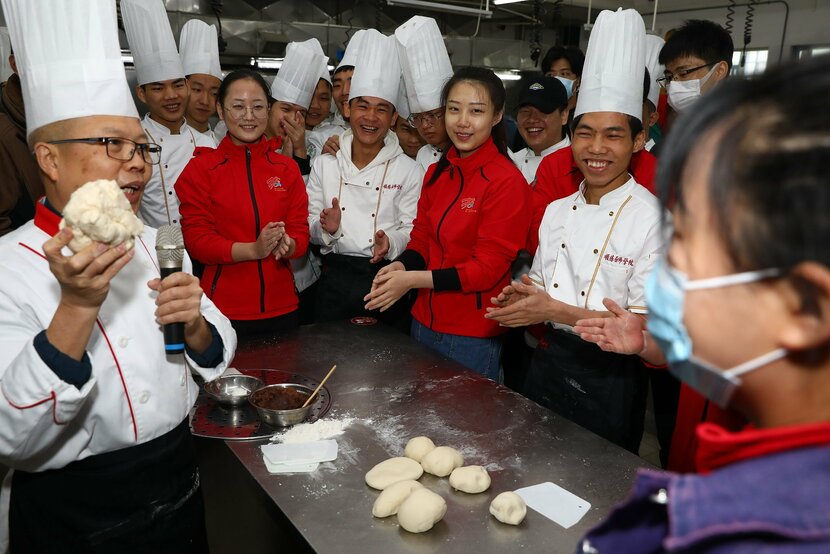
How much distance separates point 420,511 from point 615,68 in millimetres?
1732

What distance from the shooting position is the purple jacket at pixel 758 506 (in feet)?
1.69

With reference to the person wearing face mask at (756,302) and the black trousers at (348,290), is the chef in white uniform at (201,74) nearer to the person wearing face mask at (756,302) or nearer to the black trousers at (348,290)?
the black trousers at (348,290)

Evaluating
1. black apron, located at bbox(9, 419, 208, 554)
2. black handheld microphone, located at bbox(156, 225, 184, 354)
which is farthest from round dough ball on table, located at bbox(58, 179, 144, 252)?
black apron, located at bbox(9, 419, 208, 554)

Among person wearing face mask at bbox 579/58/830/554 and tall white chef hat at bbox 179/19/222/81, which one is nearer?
person wearing face mask at bbox 579/58/830/554

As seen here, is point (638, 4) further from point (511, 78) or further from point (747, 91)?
point (747, 91)

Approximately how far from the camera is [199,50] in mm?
4055

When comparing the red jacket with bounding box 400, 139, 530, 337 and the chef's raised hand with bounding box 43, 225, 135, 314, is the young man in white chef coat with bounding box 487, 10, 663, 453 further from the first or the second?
the chef's raised hand with bounding box 43, 225, 135, 314

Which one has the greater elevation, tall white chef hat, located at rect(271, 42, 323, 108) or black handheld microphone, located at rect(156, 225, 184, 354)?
tall white chef hat, located at rect(271, 42, 323, 108)

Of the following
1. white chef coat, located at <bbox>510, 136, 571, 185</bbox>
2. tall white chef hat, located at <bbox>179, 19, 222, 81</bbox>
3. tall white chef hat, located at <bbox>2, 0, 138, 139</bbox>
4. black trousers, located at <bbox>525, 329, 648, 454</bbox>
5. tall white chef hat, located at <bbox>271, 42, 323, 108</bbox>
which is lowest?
black trousers, located at <bbox>525, 329, 648, 454</bbox>

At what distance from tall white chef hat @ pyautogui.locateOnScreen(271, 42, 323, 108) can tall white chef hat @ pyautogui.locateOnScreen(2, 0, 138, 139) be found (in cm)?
243

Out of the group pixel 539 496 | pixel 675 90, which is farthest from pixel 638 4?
pixel 539 496

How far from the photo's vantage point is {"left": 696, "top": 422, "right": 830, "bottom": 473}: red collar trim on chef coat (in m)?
0.55

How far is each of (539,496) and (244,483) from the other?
0.80 meters

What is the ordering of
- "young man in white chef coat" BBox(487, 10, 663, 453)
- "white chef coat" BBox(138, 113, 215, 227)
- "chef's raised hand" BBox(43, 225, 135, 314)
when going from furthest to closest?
1. "white chef coat" BBox(138, 113, 215, 227)
2. "young man in white chef coat" BBox(487, 10, 663, 453)
3. "chef's raised hand" BBox(43, 225, 135, 314)
